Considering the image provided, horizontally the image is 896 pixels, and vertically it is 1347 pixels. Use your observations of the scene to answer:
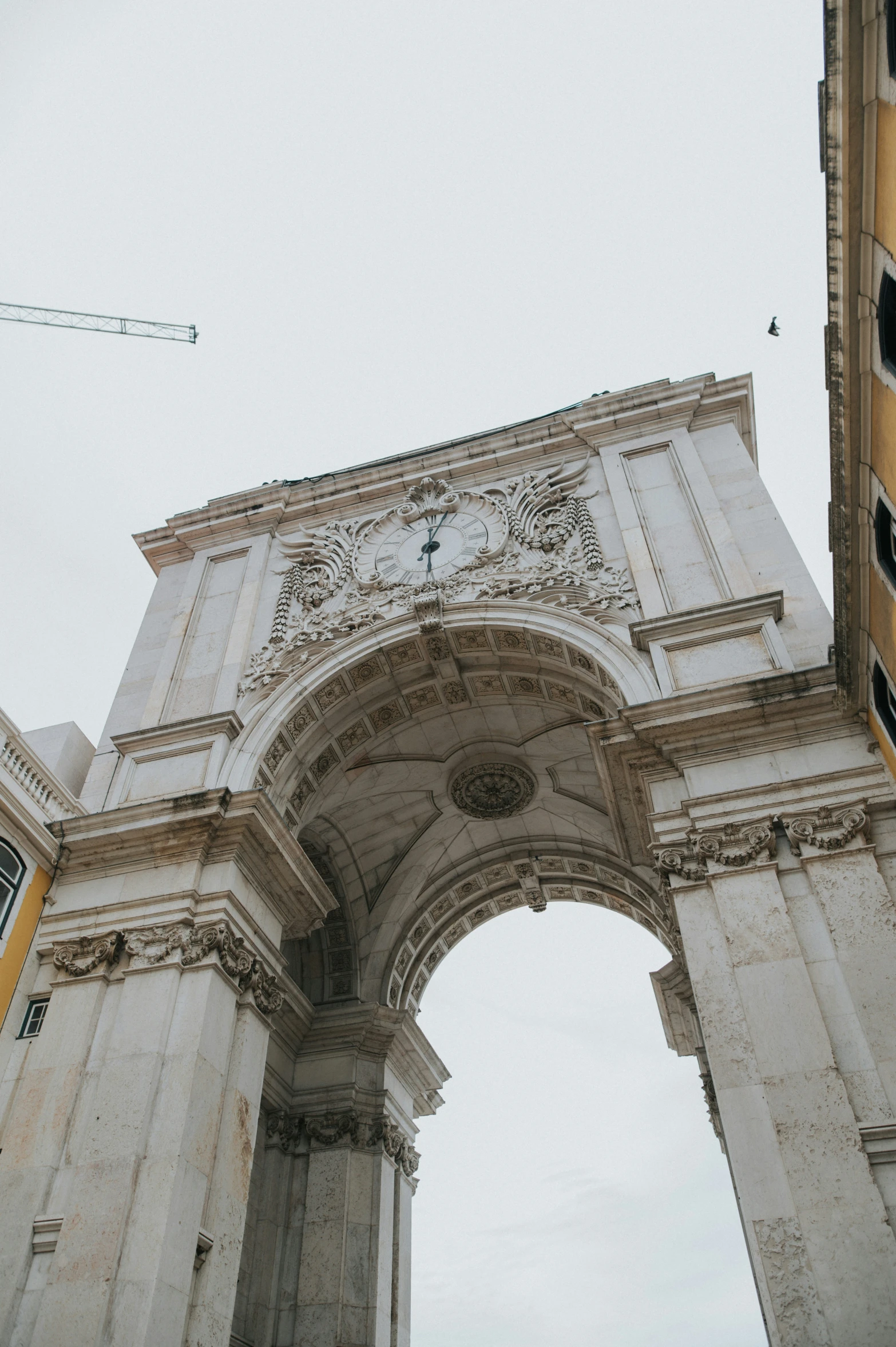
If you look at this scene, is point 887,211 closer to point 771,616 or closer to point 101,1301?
point 771,616

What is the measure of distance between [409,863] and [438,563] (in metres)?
8.26

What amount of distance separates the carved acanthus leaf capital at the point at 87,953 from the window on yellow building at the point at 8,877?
958 mm

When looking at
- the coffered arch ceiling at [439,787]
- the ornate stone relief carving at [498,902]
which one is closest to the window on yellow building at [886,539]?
the coffered arch ceiling at [439,787]

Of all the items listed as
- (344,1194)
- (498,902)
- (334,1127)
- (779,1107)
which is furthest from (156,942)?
(498,902)

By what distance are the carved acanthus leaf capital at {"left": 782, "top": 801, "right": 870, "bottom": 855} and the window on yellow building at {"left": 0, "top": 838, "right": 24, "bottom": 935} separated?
11.8m

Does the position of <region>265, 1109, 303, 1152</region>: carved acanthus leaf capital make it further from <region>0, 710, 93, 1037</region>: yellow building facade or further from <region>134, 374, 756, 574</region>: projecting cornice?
<region>134, 374, 756, 574</region>: projecting cornice

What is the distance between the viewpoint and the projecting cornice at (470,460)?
21.4 m

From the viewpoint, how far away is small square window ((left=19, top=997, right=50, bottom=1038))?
14883 millimetres

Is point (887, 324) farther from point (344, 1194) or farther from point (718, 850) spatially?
point (344, 1194)

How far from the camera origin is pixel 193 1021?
14109 mm

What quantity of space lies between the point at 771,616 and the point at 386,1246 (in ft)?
50.5

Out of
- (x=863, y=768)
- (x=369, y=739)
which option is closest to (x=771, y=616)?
(x=863, y=768)

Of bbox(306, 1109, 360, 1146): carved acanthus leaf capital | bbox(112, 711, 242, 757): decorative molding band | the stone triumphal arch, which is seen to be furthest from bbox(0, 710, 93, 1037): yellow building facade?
bbox(306, 1109, 360, 1146): carved acanthus leaf capital

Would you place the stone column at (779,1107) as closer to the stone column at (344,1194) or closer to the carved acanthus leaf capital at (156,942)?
the carved acanthus leaf capital at (156,942)
